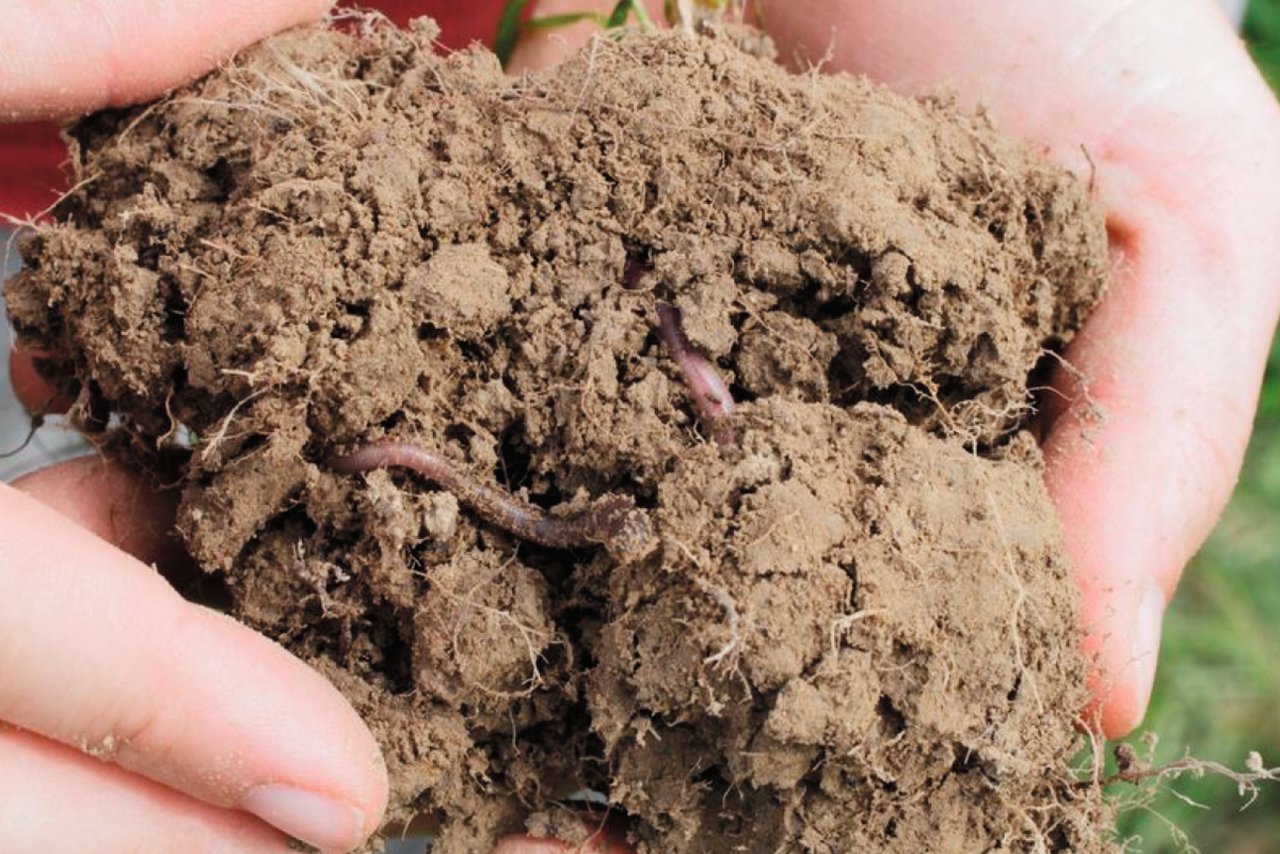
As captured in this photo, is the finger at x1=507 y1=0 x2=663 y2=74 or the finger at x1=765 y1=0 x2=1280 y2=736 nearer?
the finger at x1=765 y1=0 x2=1280 y2=736

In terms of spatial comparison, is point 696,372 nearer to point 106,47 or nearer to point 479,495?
point 479,495

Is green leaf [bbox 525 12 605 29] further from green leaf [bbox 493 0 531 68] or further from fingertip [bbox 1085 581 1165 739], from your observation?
fingertip [bbox 1085 581 1165 739]

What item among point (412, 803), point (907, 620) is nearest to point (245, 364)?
point (412, 803)

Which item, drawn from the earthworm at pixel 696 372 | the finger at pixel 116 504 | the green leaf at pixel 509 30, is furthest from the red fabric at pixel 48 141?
the earthworm at pixel 696 372

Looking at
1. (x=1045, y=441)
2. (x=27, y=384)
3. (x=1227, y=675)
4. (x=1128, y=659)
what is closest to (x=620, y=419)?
(x=1045, y=441)

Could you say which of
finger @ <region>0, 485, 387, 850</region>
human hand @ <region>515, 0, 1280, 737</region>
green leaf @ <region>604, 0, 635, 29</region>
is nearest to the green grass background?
human hand @ <region>515, 0, 1280, 737</region>
